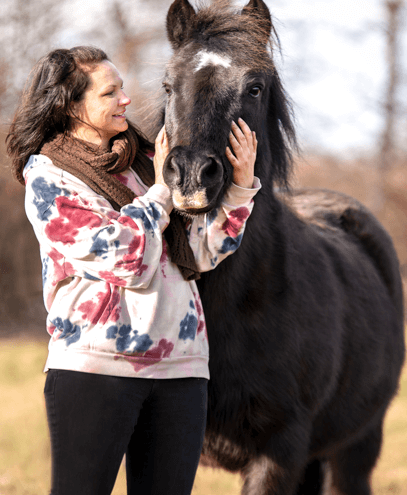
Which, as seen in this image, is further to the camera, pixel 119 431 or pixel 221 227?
pixel 221 227

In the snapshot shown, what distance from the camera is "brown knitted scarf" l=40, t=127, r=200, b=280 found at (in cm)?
159

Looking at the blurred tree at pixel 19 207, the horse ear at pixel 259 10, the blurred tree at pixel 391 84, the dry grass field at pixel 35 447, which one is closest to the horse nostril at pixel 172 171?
the horse ear at pixel 259 10

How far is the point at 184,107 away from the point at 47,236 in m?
0.72

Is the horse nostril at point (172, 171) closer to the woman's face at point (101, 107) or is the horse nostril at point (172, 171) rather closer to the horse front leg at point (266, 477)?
the woman's face at point (101, 107)

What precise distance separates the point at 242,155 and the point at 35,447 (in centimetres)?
→ 355

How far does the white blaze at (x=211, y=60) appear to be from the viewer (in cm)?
195

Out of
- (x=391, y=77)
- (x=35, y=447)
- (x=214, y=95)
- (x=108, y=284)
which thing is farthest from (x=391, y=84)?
(x=108, y=284)

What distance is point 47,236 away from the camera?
149 cm

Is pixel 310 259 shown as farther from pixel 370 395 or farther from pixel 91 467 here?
pixel 91 467

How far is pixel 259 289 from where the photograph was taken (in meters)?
2.28

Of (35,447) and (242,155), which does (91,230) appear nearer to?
(242,155)

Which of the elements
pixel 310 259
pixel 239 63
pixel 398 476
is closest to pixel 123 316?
pixel 239 63

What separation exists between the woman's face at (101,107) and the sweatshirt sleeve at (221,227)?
41 centimetres

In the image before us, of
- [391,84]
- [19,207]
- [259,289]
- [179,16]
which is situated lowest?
[19,207]
